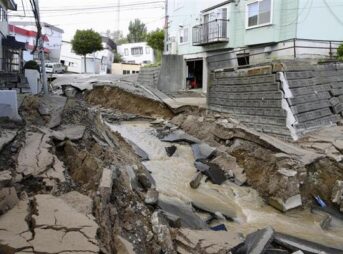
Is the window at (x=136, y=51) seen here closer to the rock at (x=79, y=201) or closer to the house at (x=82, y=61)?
the house at (x=82, y=61)

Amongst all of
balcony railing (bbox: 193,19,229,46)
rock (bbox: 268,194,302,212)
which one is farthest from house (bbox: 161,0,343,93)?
rock (bbox: 268,194,302,212)

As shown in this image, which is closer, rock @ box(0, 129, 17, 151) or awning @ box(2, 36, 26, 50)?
rock @ box(0, 129, 17, 151)

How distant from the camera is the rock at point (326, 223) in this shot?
812cm

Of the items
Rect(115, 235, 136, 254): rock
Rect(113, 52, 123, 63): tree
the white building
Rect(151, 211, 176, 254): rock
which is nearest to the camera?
Rect(115, 235, 136, 254): rock

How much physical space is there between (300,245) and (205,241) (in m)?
2.47

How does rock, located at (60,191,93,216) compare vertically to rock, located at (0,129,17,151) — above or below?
below

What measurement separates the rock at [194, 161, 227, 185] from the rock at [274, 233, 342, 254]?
11.5 feet

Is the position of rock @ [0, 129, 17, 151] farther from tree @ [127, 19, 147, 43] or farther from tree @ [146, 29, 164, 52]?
tree @ [127, 19, 147, 43]

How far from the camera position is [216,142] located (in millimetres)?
12789

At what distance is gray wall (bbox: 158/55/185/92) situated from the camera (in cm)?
2327

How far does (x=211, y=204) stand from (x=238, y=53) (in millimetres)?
12631

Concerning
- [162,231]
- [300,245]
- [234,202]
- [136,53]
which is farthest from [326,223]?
[136,53]

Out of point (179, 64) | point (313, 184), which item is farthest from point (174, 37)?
point (313, 184)

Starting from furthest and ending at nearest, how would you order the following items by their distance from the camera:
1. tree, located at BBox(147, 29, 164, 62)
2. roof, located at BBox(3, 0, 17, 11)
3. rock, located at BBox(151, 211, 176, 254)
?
tree, located at BBox(147, 29, 164, 62), roof, located at BBox(3, 0, 17, 11), rock, located at BBox(151, 211, 176, 254)
